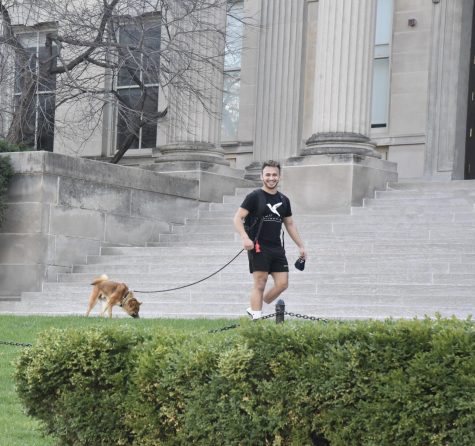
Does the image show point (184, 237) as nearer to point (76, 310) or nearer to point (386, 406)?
point (76, 310)

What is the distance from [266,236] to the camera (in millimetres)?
12695

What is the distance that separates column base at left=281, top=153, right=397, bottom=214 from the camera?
19.7 meters

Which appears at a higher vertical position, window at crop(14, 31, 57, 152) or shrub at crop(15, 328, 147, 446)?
window at crop(14, 31, 57, 152)

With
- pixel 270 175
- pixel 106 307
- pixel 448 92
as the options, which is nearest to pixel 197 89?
pixel 448 92

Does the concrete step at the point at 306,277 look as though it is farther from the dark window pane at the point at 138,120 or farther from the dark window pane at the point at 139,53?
the dark window pane at the point at 138,120

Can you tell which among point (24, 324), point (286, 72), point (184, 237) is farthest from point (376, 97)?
point (24, 324)

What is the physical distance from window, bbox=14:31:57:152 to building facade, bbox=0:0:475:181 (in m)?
0.24

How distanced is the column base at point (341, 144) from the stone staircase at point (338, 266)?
0.80m

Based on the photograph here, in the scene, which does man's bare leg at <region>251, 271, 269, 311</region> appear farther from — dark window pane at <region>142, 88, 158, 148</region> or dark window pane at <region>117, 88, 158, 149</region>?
dark window pane at <region>117, 88, 158, 149</region>

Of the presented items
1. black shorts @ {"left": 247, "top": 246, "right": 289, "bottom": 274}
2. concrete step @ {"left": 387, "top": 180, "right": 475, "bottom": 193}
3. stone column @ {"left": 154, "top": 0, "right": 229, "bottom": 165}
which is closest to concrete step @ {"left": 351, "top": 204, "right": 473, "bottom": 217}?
concrete step @ {"left": 387, "top": 180, "right": 475, "bottom": 193}

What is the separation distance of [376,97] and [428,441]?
18686 mm

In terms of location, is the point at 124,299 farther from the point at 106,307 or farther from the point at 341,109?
the point at 341,109

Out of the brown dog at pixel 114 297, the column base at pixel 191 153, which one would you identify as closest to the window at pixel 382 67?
the column base at pixel 191 153

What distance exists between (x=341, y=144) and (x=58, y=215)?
4.62 metres
